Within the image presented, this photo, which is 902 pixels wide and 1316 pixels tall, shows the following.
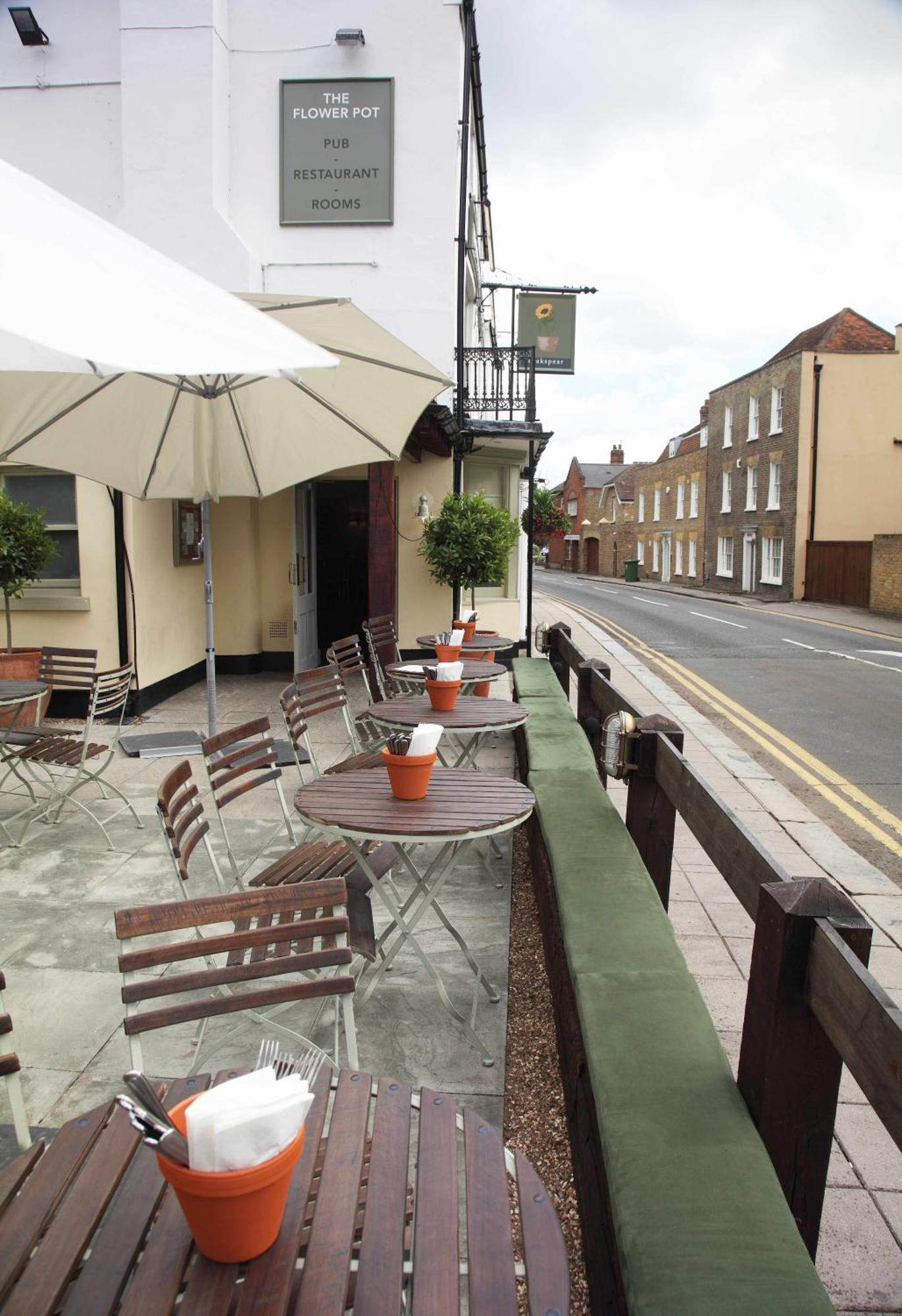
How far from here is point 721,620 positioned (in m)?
22.1

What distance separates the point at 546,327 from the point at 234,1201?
714 inches

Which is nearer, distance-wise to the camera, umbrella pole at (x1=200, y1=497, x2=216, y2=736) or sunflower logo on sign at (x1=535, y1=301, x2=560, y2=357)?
umbrella pole at (x1=200, y1=497, x2=216, y2=736)

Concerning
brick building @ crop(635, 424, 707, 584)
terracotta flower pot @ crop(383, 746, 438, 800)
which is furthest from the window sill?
brick building @ crop(635, 424, 707, 584)

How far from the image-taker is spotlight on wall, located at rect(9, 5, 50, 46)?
408 inches

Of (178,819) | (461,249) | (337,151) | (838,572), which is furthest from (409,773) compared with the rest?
(838,572)

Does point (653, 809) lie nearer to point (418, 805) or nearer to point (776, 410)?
point (418, 805)

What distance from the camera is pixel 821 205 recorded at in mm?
6664

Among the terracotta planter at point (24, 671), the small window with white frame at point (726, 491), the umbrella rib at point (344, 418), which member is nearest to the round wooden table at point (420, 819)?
the umbrella rib at point (344, 418)

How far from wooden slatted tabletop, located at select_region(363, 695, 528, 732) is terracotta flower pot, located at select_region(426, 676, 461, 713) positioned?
0.07 ft

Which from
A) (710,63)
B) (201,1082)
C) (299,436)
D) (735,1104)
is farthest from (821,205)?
(201,1082)

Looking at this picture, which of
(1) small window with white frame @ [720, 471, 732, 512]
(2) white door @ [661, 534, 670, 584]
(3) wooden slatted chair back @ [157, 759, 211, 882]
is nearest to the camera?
(3) wooden slatted chair back @ [157, 759, 211, 882]

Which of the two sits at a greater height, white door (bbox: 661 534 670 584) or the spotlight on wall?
the spotlight on wall

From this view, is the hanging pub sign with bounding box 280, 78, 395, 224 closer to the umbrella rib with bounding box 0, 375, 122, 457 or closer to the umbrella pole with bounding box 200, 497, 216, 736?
the umbrella pole with bounding box 200, 497, 216, 736

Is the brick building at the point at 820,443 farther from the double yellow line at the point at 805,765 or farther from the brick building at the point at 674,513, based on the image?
the double yellow line at the point at 805,765
